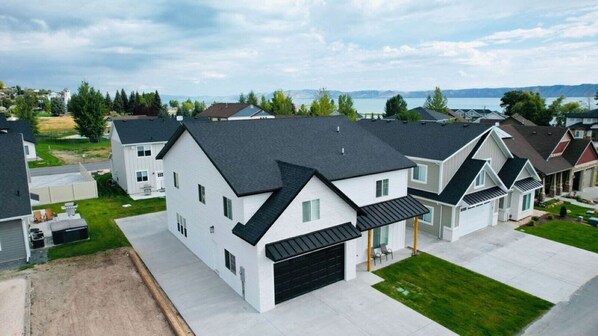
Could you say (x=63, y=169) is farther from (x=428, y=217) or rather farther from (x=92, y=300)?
(x=428, y=217)

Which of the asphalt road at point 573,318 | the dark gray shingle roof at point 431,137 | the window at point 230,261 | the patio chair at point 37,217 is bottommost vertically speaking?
the asphalt road at point 573,318

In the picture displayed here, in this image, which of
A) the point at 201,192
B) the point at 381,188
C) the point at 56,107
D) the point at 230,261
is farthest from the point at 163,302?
the point at 56,107

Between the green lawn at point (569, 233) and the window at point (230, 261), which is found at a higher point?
the window at point (230, 261)

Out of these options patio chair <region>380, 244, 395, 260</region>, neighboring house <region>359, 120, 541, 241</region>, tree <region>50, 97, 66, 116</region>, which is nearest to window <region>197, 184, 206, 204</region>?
patio chair <region>380, 244, 395, 260</region>

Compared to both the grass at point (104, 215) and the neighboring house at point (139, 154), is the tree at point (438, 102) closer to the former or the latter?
the neighboring house at point (139, 154)

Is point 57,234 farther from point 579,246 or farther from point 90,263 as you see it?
point 579,246

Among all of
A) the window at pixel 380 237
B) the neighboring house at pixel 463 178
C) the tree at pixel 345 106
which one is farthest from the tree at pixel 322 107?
the window at pixel 380 237

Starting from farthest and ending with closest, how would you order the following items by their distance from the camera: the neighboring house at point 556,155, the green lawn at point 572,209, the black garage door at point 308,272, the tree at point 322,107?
the tree at point 322,107
the neighboring house at point 556,155
the green lawn at point 572,209
the black garage door at point 308,272

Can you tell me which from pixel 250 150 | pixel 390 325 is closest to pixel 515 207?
pixel 390 325
